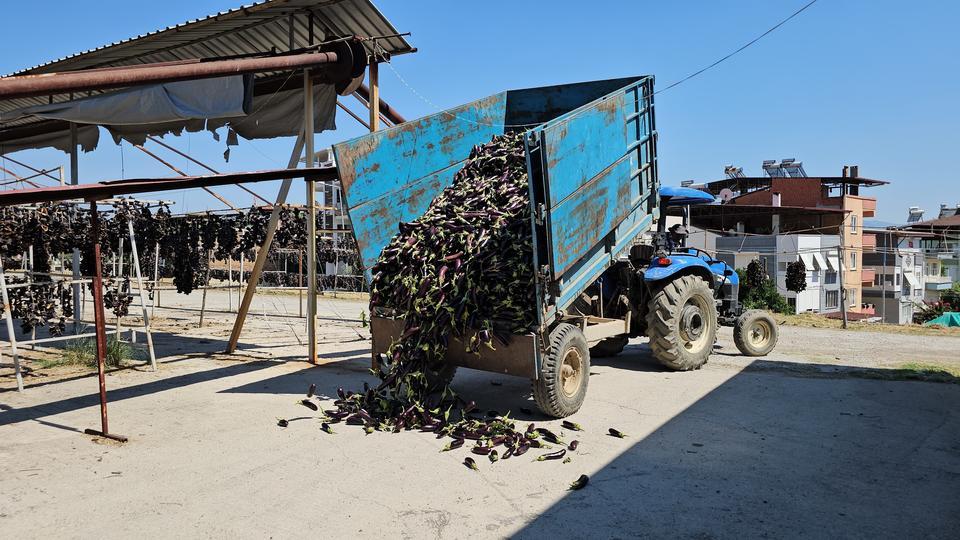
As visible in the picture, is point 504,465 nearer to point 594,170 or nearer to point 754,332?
point 594,170

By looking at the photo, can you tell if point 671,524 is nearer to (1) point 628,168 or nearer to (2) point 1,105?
(1) point 628,168

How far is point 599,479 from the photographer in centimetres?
453

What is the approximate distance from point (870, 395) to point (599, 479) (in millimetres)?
4182

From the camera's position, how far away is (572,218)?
5973 mm

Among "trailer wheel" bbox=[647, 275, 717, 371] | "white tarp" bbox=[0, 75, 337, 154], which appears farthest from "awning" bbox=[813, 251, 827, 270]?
"white tarp" bbox=[0, 75, 337, 154]

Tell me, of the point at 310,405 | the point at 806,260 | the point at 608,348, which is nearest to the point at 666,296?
the point at 608,348

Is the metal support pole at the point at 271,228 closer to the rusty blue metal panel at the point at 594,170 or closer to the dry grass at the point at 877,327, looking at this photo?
the rusty blue metal panel at the point at 594,170

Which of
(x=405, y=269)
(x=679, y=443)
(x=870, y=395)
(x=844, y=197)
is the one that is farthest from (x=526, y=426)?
(x=844, y=197)

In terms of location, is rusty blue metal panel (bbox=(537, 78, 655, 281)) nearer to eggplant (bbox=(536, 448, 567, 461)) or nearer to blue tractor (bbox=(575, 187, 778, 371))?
blue tractor (bbox=(575, 187, 778, 371))

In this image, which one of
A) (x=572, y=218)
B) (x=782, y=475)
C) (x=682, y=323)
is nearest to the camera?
(x=782, y=475)

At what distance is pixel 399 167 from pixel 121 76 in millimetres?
2849

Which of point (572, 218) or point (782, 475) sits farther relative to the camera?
point (572, 218)

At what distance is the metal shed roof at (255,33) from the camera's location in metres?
8.94

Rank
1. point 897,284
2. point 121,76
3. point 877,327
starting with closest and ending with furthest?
point 121,76 → point 877,327 → point 897,284
